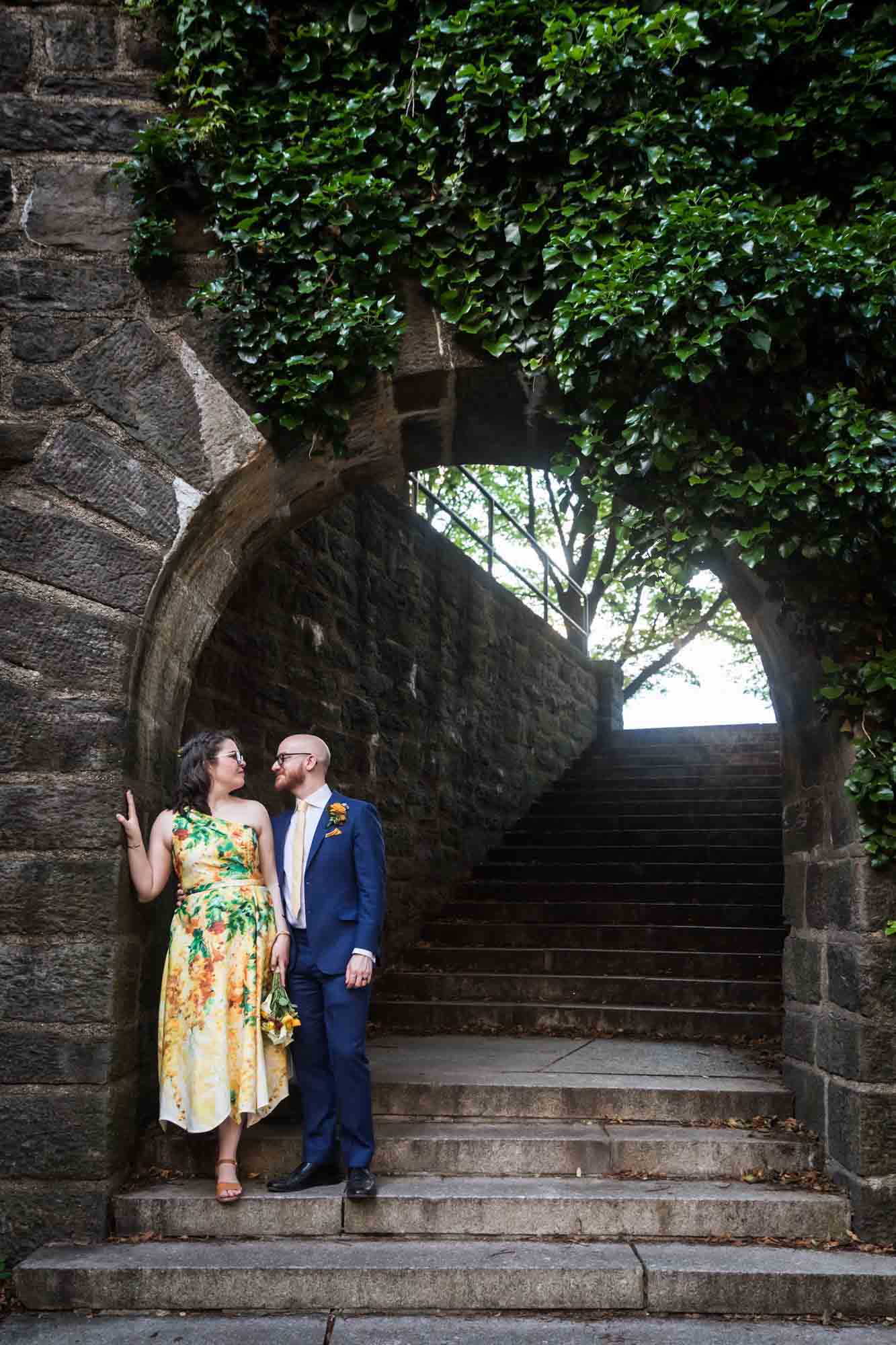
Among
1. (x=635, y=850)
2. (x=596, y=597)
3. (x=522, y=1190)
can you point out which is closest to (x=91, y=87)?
(x=522, y=1190)

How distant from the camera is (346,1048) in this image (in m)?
3.96

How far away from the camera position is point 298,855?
167 inches

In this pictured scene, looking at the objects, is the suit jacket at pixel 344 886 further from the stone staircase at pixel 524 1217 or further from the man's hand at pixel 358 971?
the stone staircase at pixel 524 1217

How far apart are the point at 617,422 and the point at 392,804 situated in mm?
3781

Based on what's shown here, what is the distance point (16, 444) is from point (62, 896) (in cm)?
162

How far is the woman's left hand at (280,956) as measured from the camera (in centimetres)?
402

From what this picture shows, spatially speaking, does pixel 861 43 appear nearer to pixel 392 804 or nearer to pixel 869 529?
pixel 869 529

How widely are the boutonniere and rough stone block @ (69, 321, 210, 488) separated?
127 centimetres

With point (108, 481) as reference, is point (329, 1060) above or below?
below

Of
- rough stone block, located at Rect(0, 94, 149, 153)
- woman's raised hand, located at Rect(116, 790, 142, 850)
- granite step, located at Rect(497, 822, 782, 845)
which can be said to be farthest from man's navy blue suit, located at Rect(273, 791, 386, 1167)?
granite step, located at Rect(497, 822, 782, 845)

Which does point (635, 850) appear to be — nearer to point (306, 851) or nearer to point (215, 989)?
point (306, 851)

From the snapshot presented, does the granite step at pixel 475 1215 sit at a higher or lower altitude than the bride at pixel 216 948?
lower

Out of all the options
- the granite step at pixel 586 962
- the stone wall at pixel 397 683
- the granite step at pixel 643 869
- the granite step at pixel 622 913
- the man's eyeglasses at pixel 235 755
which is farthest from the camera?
the granite step at pixel 643 869

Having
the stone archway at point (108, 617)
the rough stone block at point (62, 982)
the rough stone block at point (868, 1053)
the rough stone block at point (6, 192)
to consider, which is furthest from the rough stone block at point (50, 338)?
the rough stone block at point (868, 1053)
